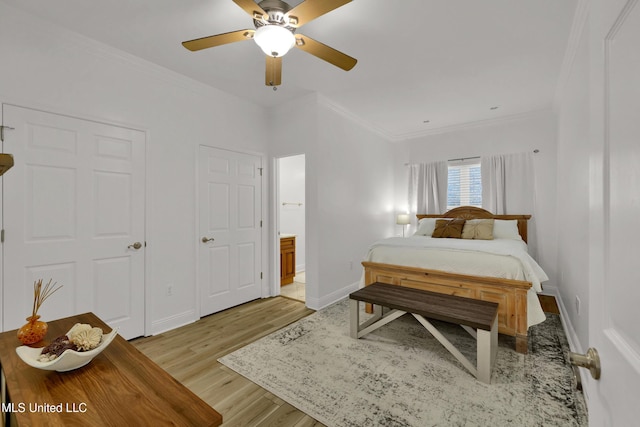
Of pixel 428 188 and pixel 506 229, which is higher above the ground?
pixel 428 188

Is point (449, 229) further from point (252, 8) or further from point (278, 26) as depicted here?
point (252, 8)

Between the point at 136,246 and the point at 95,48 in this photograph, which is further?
the point at 136,246

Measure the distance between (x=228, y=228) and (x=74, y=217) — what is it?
1470mm

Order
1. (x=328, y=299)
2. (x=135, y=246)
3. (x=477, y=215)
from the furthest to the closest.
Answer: (x=477, y=215)
(x=328, y=299)
(x=135, y=246)

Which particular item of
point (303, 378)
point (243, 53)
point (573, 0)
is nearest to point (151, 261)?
point (303, 378)

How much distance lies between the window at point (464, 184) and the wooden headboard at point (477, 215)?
11 centimetres

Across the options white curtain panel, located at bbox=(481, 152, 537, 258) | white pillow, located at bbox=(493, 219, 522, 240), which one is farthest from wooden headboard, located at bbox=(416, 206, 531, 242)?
white pillow, located at bbox=(493, 219, 522, 240)

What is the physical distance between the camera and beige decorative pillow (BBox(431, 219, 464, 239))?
4.06m

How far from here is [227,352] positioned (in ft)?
8.10

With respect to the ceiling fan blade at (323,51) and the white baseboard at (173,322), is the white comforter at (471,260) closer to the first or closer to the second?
the ceiling fan blade at (323,51)

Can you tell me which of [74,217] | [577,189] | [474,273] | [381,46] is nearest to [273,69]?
[381,46]

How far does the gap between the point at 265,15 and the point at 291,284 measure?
3.81 metres

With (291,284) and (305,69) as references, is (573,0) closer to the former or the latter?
(305,69)

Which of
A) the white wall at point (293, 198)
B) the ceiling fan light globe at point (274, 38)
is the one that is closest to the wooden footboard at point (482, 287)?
the ceiling fan light globe at point (274, 38)
